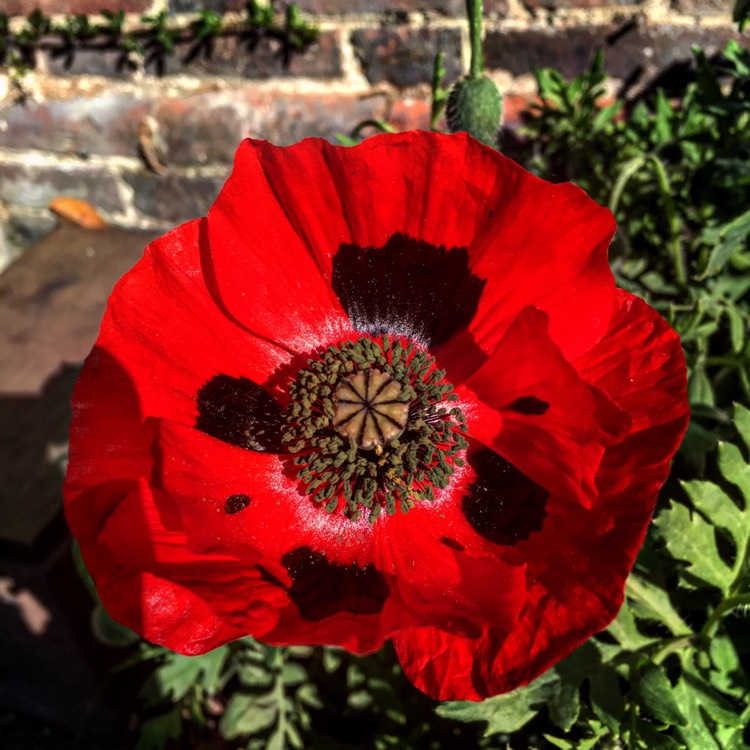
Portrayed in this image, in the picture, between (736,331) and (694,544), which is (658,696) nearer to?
(694,544)

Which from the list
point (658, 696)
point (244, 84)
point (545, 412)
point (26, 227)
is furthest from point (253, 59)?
point (658, 696)

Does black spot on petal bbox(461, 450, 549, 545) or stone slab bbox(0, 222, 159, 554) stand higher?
black spot on petal bbox(461, 450, 549, 545)

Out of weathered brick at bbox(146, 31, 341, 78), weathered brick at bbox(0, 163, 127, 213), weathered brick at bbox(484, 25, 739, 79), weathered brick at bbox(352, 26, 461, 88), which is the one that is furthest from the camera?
weathered brick at bbox(0, 163, 127, 213)

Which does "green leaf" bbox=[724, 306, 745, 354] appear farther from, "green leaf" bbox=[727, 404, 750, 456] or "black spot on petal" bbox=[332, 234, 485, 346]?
"black spot on petal" bbox=[332, 234, 485, 346]

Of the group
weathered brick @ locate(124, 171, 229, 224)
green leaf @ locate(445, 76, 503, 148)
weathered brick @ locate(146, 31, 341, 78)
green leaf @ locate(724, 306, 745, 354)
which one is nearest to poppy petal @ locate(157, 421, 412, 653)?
green leaf @ locate(445, 76, 503, 148)

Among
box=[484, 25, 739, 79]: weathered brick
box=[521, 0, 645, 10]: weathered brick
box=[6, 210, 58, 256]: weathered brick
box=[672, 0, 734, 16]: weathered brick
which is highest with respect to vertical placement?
box=[672, 0, 734, 16]: weathered brick

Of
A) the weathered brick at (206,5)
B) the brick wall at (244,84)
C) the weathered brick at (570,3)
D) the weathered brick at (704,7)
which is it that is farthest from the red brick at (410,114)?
the weathered brick at (704,7)
